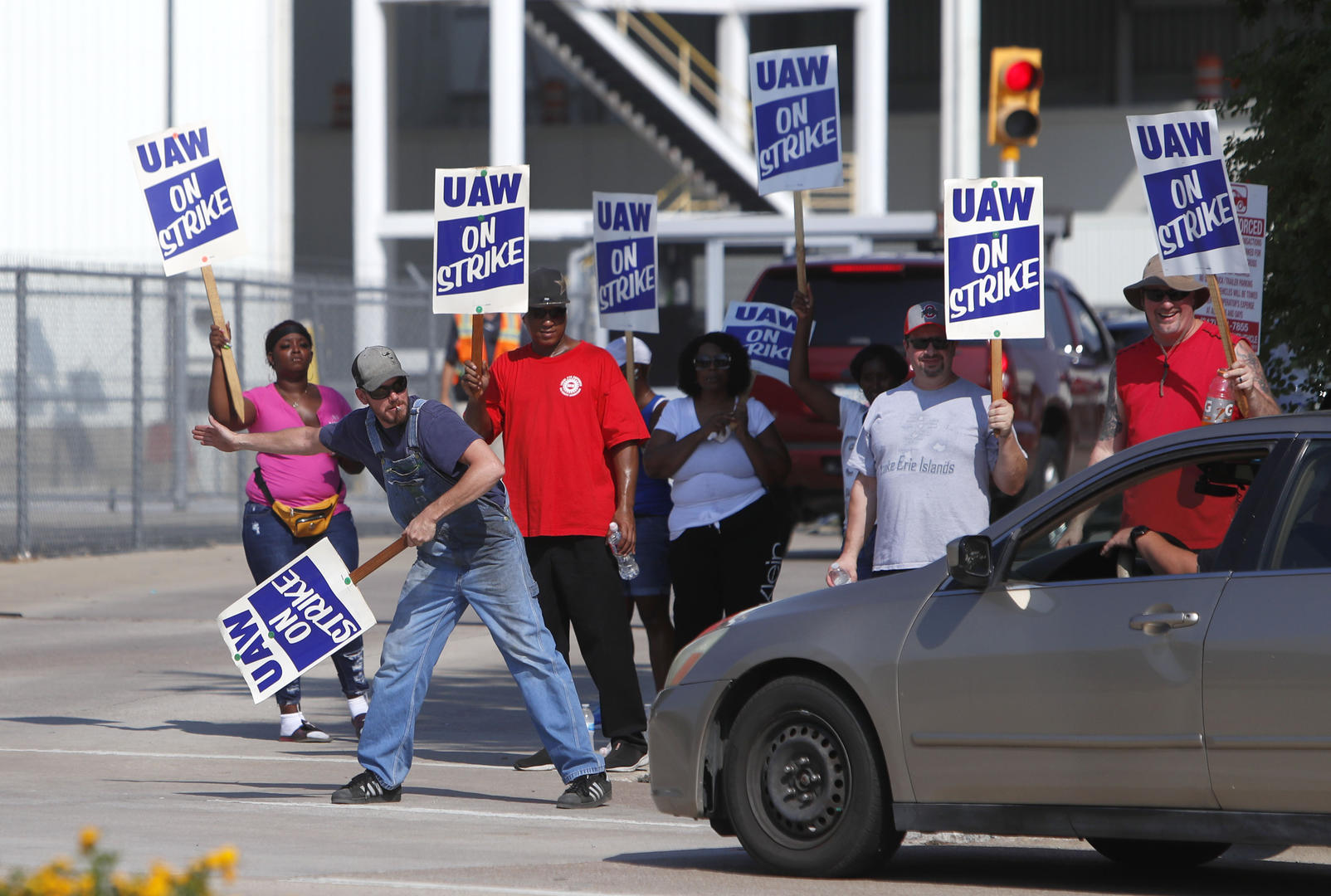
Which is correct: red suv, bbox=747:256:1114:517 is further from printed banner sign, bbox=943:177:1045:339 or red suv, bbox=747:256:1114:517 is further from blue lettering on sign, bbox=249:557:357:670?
blue lettering on sign, bbox=249:557:357:670

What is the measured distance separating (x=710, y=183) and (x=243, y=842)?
30.3 metres

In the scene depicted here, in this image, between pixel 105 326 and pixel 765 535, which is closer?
pixel 765 535

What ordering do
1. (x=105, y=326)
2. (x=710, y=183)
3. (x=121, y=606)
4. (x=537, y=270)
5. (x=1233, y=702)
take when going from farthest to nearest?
(x=710, y=183) → (x=105, y=326) → (x=121, y=606) → (x=537, y=270) → (x=1233, y=702)

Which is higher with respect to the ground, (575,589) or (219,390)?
(219,390)

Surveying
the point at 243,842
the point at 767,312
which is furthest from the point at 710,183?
the point at 243,842

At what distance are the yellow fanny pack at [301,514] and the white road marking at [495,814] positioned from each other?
1.99m

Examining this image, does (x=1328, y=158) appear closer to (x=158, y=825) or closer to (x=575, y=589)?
(x=575, y=589)

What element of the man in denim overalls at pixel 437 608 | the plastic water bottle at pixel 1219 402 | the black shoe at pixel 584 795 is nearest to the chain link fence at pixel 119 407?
the man in denim overalls at pixel 437 608

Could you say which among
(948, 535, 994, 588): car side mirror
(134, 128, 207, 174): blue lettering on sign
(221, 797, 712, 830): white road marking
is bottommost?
(221, 797, 712, 830): white road marking

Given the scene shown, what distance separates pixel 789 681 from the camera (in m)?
6.68

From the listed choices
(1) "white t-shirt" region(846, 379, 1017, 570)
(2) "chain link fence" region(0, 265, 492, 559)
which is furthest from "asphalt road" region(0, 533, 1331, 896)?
(2) "chain link fence" region(0, 265, 492, 559)

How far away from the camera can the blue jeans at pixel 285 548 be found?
973 cm

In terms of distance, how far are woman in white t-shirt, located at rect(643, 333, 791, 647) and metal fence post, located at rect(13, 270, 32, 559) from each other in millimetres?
9750

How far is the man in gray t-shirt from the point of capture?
7.60 meters
